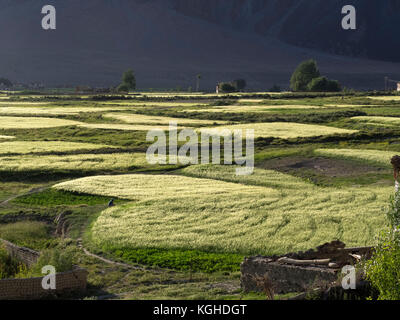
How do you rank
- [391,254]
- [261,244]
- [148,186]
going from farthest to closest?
[148,186] → [261,244] → [391,254]

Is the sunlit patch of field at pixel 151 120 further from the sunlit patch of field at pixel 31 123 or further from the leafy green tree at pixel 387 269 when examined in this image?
the leafy green tree at pixel 387 269

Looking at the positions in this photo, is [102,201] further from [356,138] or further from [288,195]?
[356,138]

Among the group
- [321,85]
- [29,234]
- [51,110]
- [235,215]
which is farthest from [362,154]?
[321,85]

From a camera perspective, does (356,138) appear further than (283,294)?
Yes

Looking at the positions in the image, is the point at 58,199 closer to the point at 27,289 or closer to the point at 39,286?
the point at 39,286

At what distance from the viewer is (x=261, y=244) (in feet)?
109

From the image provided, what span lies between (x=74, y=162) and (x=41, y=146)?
1261 cm

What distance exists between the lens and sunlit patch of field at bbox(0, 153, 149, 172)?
6116 cm

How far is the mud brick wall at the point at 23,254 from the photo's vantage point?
31.2m

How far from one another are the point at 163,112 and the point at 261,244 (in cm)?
8861

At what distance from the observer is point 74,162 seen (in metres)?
A: 64.3

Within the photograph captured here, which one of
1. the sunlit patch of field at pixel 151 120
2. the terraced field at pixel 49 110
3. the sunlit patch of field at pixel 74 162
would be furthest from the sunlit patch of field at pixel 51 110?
the sunlit patch of field at pixel 74 162

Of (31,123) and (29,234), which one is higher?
(31,123)
